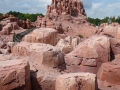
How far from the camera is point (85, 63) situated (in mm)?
7609

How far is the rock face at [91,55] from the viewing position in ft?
24.7

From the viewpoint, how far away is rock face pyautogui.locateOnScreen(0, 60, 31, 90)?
176 inches

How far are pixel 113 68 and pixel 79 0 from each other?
115 feet

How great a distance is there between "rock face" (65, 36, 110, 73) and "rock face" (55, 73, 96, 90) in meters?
2.61

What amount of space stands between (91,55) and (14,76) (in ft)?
12.0

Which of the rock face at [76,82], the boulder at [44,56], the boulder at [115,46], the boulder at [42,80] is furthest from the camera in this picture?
the boulder at [115,46]

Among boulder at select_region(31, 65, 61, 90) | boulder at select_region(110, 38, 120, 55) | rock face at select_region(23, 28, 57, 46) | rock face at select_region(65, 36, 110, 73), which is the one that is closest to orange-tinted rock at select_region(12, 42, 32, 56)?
boulder at select_region(31, 65, 61, 90)

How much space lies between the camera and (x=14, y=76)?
15.1 ft

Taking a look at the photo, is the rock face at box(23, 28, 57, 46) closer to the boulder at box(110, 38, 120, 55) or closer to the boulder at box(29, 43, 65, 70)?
the boulder at box(29, 43, 65, 70)

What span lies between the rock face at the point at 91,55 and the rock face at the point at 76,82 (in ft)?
8.55

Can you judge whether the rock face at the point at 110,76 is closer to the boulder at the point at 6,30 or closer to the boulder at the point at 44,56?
the boulder at the point at 44,56

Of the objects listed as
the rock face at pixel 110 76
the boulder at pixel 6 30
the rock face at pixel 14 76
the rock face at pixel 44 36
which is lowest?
the rock face at pixel 110 76

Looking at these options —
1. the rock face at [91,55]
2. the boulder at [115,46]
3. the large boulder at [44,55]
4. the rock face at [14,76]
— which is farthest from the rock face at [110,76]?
the rock face at [14,76]

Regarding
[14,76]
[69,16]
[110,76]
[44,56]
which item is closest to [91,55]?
[110,76]
